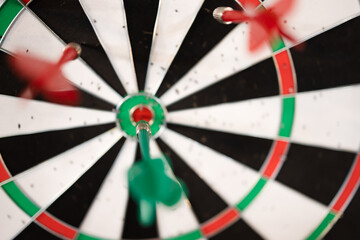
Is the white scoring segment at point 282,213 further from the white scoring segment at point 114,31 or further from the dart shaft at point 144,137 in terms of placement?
the white scoring segment at point 114,31

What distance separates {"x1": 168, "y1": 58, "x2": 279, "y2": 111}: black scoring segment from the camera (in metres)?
1.29

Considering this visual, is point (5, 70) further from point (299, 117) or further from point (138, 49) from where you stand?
point (299, 117)

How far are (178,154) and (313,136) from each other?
1.57 feet

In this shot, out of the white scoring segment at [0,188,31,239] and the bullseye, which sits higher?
the bullseye

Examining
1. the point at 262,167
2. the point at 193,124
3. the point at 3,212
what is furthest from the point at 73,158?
the point at 262,167

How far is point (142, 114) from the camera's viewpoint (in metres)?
1.30

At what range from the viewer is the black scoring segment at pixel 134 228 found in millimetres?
1421

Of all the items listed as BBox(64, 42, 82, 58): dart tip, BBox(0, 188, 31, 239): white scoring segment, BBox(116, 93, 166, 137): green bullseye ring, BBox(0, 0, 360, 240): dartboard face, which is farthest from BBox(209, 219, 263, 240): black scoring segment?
BBox(64, 42, 82, 58): dart tip

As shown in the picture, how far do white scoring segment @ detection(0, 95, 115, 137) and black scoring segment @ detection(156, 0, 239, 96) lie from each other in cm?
25

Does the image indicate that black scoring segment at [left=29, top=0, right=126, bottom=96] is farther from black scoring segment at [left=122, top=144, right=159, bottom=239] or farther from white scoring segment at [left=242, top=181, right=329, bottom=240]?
white scoring segment at [left=242, top=181, right=329, bottom=240]

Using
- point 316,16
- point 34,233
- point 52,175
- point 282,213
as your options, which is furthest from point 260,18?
Answer: point 34,233

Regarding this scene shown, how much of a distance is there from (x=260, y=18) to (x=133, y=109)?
1.66 feet

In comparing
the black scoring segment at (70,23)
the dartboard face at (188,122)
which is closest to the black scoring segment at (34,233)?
the dartboard face at (188,122)

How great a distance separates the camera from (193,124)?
1341mm
